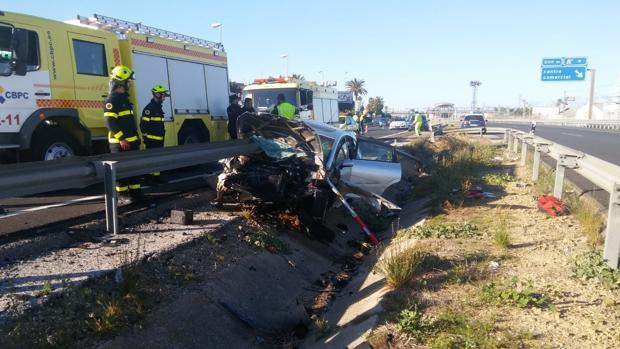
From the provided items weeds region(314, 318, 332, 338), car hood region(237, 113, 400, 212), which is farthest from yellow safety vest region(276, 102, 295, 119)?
weeds region(314, 318, 332, 338)

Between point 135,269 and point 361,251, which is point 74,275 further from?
point 361,251

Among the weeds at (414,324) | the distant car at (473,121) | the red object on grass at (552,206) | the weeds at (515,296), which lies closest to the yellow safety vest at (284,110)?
the red object on grass at (552,206)

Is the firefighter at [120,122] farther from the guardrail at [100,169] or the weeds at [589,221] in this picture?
the weeds at [589,221]

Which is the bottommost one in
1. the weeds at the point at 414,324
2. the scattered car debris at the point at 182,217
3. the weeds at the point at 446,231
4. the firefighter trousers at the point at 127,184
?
the weeds at the point at 446,231

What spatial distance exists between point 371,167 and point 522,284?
415 centimetres

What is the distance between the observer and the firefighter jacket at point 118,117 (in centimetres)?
684

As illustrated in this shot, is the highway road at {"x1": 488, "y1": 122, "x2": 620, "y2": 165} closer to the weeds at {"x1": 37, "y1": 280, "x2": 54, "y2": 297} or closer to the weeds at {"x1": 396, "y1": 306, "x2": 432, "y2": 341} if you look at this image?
the weeds at {"x1": 396, "y1": 306, "x2": 432, "y2": 341}

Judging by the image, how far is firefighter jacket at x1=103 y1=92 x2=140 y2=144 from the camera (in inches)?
269

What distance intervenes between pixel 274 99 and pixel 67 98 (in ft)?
28.9

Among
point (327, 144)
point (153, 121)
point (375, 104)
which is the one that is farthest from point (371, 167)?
point (375, 104)

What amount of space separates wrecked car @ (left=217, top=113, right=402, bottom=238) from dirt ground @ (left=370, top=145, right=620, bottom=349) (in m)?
1.51

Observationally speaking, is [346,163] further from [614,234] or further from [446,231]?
[614,234]

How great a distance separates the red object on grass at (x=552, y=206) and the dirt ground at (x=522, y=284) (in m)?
0.19

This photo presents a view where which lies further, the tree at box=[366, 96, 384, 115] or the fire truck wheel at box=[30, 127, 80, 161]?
the tree at box=[366, 96, 384, 115]
